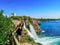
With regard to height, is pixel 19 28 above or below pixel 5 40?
above

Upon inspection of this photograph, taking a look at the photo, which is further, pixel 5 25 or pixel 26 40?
pixel 26 40

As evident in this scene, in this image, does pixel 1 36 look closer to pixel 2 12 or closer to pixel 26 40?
pixel 2 12

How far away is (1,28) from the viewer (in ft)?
54.5

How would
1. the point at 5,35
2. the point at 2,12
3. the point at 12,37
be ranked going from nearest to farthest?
the point at 12,37
the point at 5,35
the point at 2,12

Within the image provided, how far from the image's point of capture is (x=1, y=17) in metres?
17.5

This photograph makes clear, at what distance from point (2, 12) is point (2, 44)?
3.45 meters

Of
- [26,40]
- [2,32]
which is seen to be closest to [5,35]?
[2,32]

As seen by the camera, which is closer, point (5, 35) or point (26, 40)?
point (5, 35)

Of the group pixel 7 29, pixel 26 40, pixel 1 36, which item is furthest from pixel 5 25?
pixel 26 40

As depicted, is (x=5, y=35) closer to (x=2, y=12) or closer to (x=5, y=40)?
(x=5, y=40)

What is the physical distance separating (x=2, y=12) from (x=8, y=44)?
3081 millimetres

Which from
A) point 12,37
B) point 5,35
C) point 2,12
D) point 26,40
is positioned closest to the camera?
point 12,37

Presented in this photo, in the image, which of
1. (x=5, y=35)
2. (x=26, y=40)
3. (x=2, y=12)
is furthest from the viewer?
(x=26, y=40)

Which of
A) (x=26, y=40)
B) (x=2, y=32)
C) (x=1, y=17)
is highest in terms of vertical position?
(x=1, y=17)
